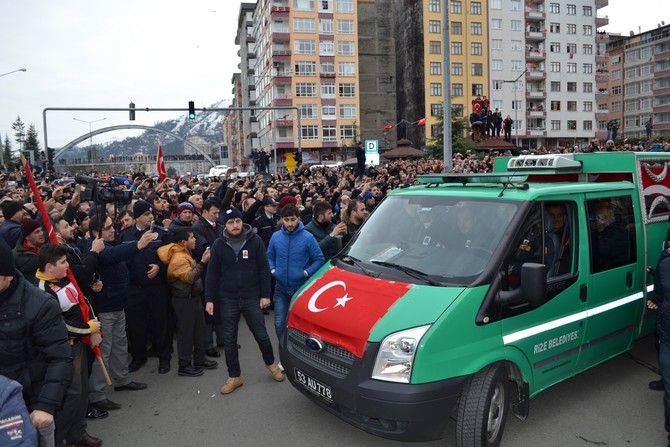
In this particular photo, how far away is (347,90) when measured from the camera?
2650 inches

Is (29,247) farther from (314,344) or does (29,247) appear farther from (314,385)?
(314,385)

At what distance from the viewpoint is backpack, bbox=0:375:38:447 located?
2463 millimetres

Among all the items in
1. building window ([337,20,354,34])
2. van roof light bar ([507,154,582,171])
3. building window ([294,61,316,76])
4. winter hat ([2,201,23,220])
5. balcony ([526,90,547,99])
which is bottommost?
winter hat ([2,201,23,220])

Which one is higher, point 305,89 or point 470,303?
point 305,89

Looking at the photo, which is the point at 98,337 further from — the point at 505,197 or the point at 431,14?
the point at 431,14

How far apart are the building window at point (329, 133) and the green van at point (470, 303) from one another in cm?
6191

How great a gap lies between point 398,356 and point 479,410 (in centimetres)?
77

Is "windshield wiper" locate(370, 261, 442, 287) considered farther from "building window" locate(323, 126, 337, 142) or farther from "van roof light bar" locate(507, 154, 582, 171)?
"building window" locate(323, 126, 337, 142)

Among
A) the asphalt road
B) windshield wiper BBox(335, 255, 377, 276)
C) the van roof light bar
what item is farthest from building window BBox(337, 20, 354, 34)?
windshield wiper BBox(335, 255, 377, 276)

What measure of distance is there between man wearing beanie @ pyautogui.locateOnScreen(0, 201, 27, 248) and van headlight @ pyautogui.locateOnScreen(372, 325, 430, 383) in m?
5.09

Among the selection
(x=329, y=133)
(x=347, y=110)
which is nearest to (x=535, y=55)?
(x=347, y=110)

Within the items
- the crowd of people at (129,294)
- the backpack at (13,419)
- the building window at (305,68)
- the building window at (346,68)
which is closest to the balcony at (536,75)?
the building window at (346,68)

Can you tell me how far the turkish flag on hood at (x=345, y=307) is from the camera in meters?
3.84

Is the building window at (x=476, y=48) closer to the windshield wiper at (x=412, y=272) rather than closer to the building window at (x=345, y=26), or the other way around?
the building window at (x=345, y=26)
